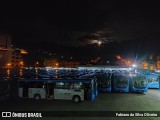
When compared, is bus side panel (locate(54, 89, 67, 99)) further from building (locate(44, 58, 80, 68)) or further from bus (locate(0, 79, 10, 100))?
building (locate(44, 58, 80, 68))

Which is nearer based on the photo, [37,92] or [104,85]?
[37,92]

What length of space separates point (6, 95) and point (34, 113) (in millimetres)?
6891

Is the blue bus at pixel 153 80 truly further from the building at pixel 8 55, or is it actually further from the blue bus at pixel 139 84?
the building at pixel 8 55

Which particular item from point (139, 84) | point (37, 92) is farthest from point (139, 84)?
point (37, 92)

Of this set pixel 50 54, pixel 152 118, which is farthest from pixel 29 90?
pixel 50 54

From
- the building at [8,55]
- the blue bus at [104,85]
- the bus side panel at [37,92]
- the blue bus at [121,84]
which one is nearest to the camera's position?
the bus side panel at [37,92]

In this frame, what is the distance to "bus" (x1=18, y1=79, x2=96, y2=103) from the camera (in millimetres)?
23062

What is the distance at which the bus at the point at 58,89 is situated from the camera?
75.7 feet

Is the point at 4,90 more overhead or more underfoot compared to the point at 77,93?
more overhead

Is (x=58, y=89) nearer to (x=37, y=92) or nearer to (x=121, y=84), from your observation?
(x=37, y=92)

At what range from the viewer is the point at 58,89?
23359 millimetres

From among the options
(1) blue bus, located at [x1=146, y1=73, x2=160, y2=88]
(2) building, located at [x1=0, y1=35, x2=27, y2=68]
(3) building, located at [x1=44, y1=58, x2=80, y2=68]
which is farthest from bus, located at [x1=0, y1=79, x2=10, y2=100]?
(3) building, located at [x1=44, y1=58, x2=80, y2=68]

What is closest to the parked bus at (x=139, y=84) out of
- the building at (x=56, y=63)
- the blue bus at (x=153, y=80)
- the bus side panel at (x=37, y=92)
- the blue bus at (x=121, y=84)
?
the blue bus at (x=121, y=84)

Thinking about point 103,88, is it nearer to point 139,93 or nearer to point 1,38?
point 139,93
